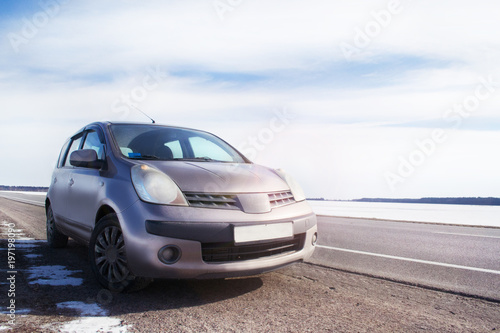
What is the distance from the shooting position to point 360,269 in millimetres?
4348

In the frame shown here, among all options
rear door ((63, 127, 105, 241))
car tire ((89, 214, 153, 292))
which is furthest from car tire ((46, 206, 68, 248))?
car tire ((89, 214, 153, 292))

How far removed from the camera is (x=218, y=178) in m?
3.38

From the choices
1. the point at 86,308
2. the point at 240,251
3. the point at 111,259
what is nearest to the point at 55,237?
the point at 111,259

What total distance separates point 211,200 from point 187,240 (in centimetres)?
37

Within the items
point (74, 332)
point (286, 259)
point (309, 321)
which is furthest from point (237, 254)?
point (74, 332)

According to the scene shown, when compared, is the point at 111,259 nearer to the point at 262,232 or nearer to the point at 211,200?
the point at 211,200

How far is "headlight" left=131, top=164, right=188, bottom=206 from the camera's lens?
307 cm

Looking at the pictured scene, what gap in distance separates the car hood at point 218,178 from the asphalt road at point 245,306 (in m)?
0.86

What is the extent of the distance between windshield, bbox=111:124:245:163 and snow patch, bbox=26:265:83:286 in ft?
4.08

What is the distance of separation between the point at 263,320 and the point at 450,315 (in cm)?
139

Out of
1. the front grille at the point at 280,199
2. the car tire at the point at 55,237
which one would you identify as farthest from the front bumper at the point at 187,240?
the car tire at the point at 55,237

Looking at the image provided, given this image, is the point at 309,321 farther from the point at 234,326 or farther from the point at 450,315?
the point at 450,315

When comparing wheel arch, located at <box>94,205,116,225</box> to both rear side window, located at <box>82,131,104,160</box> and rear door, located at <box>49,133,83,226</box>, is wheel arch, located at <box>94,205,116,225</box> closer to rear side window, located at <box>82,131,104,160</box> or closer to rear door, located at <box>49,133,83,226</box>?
rear side window, located at <box>82,131,104,160</box>

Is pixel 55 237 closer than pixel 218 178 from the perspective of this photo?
No
